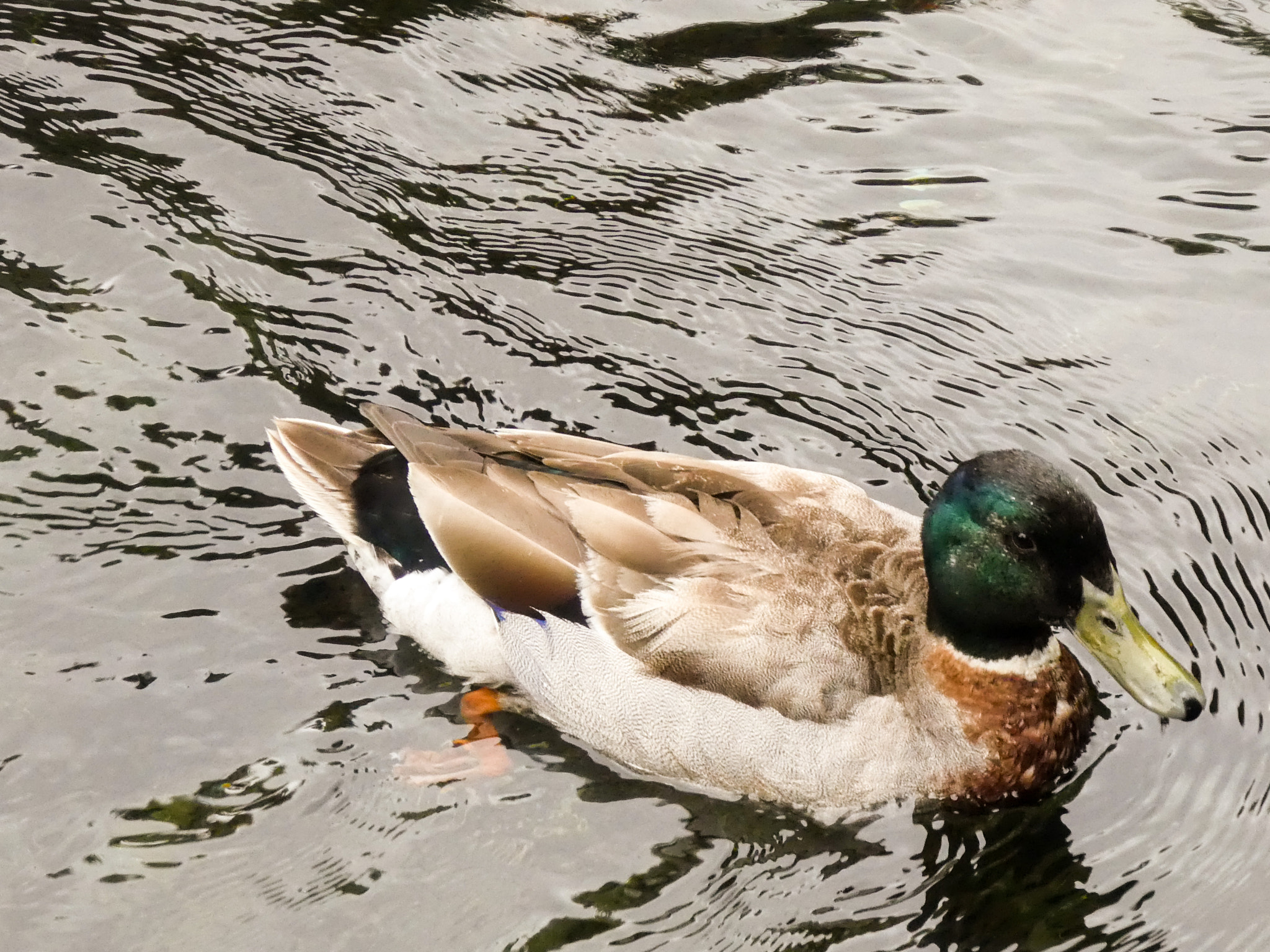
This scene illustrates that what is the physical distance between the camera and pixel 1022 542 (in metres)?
4.95

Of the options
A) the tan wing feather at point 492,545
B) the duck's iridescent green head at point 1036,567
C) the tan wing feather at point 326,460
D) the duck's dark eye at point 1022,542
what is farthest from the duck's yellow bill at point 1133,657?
the tan wing feather at point 326,460

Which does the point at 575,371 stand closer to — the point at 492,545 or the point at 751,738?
the point at 492,545

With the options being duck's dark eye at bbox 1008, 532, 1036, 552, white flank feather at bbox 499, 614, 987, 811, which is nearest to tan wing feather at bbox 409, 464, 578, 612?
white flank feather at bbox 499, 614, 987, 811

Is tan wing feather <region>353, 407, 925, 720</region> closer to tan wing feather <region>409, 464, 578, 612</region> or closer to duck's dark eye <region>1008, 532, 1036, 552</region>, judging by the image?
tan wing feather <region>409, 464, 578, 612</region>

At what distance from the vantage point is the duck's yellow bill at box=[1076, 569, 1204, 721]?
4.85m

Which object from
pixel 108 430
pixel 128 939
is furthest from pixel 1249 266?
pixel 128 939

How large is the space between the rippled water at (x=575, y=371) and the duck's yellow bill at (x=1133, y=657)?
0.53m

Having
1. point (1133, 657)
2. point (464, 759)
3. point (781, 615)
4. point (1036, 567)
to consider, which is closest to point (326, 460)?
point (464, 759)

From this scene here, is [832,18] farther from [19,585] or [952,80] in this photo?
[19,585]

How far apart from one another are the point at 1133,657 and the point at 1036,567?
431 mm

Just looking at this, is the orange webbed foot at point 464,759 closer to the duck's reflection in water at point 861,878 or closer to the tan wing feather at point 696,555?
the duck's reflection in water at point 861,878

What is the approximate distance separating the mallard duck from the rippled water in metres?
0.21

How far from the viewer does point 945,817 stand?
5.20 meters

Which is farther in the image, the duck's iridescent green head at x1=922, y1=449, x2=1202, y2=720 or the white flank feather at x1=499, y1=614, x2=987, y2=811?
the white flank feather at x1=499, y1=614, x2=987, y2=811
